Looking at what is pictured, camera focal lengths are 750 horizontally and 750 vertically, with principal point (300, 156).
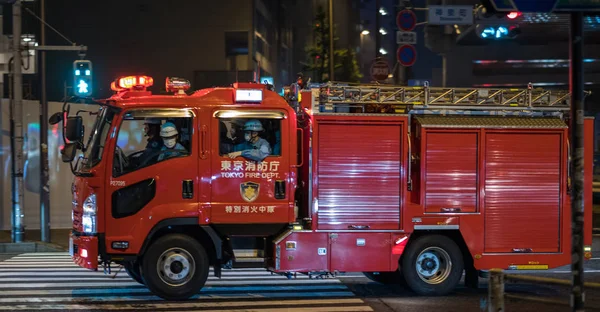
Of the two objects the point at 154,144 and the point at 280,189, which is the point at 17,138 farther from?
the point at 280,189

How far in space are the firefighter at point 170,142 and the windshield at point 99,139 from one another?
685 mm

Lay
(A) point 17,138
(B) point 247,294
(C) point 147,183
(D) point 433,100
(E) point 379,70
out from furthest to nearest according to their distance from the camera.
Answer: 1. (E) point 379,70
2. (A) point 17,138
3. (B) point 247,294
4. (D) point 433,100
5. (C) point 147,183

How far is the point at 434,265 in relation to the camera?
10.4m

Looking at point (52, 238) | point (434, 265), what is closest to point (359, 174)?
point (434, 265)

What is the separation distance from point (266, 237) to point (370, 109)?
2.23 m

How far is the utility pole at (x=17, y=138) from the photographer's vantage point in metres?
15.6

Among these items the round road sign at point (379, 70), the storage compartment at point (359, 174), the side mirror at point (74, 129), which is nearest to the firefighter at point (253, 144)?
the storage compartment at point (359, 174)

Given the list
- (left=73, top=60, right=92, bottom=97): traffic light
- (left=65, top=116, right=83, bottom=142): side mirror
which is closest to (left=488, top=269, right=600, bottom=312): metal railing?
(left=65, top=116, right=83, bottom=142): side mirror

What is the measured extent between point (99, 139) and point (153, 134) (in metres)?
0.68

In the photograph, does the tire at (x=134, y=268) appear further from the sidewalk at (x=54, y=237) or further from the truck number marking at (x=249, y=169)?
the sidewalk at (x=54, y=237)

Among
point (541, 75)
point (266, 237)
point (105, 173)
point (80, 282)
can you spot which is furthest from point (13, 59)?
point (541, 75)

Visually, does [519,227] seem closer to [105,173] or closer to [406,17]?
[105,173]

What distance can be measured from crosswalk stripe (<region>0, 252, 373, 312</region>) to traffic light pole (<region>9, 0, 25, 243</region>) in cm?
326

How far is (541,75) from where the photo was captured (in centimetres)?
4475
